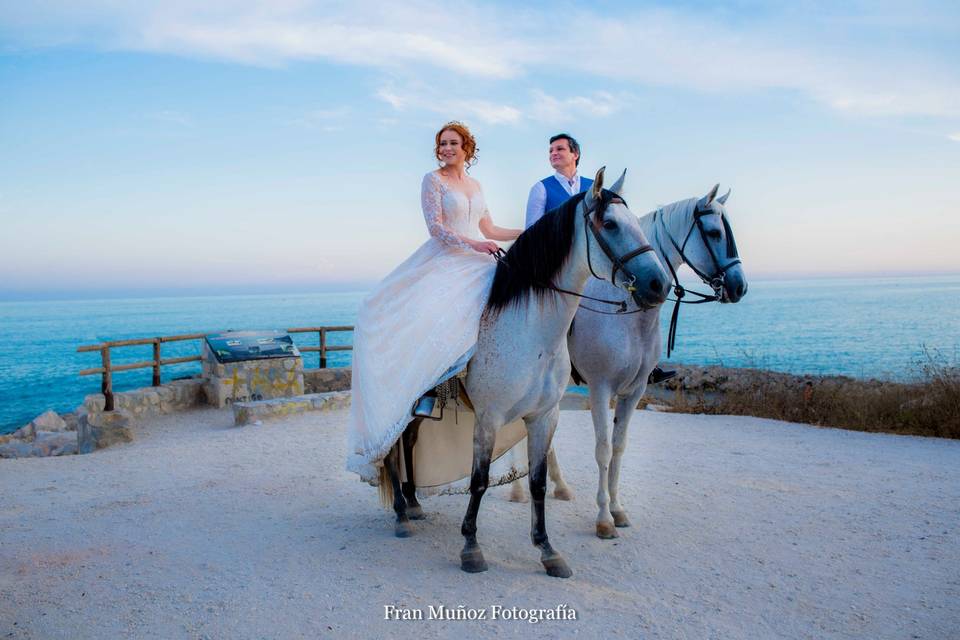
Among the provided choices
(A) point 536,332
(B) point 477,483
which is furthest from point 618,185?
(B) point 477,483

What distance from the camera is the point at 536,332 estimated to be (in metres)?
3.72

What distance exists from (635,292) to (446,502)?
3091mm

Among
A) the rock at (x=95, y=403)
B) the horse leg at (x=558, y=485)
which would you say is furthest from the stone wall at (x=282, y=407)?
the horse leg at (x=558, y=485)

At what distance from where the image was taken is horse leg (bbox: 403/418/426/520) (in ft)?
15.5

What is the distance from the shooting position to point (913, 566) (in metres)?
4.07

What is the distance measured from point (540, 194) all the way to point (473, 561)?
107 inches

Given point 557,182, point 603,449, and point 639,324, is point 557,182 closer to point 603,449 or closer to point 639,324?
point 639,324

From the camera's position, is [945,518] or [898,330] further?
[898,330]

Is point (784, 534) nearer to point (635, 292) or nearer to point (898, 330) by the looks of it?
point (635, 292)

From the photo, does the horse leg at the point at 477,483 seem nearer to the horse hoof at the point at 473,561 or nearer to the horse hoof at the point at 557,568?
the horse hoof at the point at 473,561

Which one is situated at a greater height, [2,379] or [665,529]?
[665,529]

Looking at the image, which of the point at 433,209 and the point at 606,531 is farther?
the point at 606,531

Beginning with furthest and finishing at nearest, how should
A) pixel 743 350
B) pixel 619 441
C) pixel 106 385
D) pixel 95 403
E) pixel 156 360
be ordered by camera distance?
pixel 743 350, pixel 156 360, pixel 106 385, pixel 95 403, pixel 619 441

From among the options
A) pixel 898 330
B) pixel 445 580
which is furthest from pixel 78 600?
pixel 898 330
